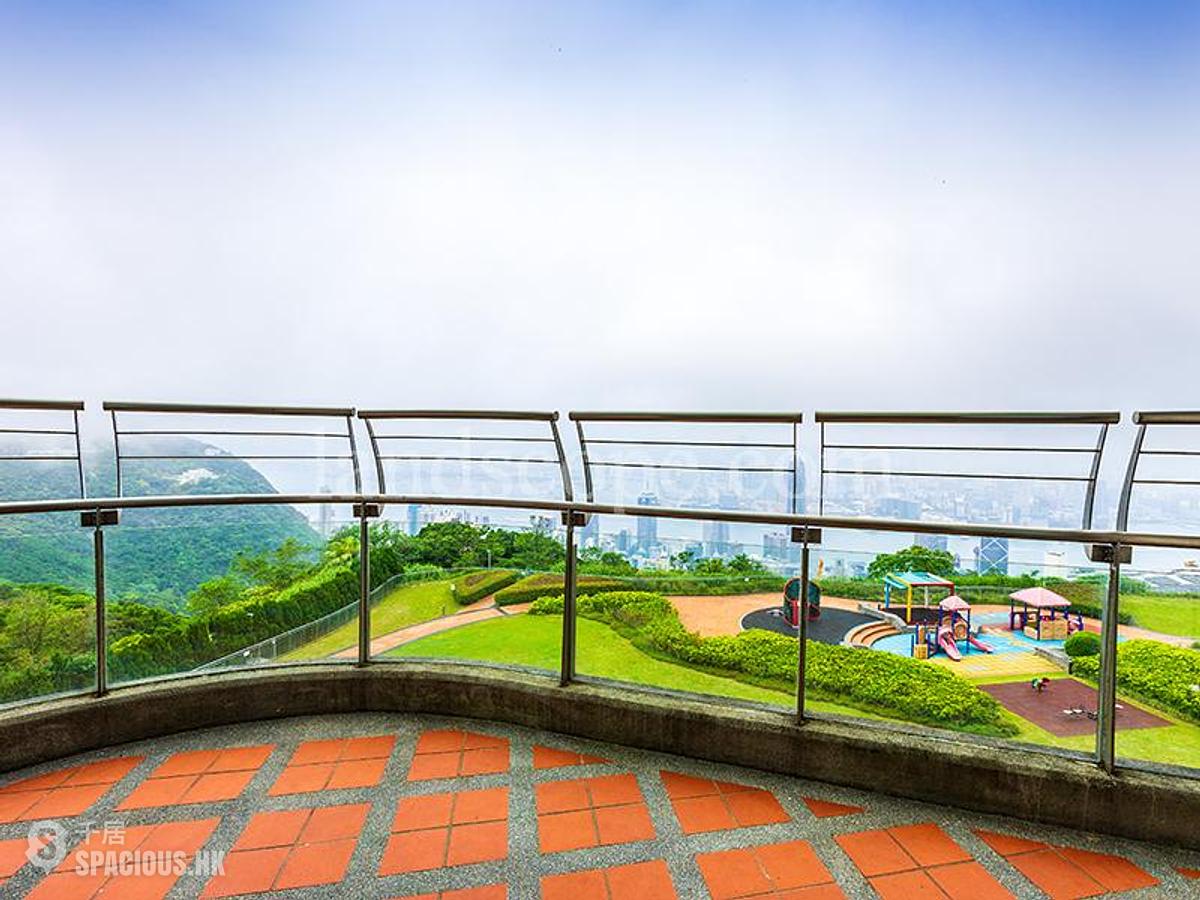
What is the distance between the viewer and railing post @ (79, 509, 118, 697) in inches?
85.9

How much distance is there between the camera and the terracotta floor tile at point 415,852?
1514 mm

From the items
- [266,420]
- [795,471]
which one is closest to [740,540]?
[795,471]

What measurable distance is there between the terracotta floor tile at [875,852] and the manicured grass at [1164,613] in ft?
3.80

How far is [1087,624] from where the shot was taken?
1821 millimetres

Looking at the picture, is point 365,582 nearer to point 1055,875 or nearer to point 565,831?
point 565,831

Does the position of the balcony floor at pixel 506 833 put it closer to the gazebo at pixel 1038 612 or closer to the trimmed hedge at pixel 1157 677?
the trimmed hedge at pixel 1157 677

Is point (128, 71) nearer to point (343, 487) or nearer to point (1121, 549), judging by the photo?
point (343, 487)

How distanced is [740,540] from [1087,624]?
1.25 metres

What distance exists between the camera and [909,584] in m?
1.99

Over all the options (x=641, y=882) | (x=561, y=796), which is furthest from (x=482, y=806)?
(x=641, y=882)

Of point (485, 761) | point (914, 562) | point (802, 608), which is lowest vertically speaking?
point (485, 761)

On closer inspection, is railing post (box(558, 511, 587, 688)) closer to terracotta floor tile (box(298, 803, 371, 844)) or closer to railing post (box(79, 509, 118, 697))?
terracotta floor tile (box(298, 803, 371, 844))

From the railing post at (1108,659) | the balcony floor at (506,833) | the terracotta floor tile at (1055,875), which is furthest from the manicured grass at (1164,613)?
the terracotta floor tile at (1055,875)

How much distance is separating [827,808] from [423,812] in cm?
147
